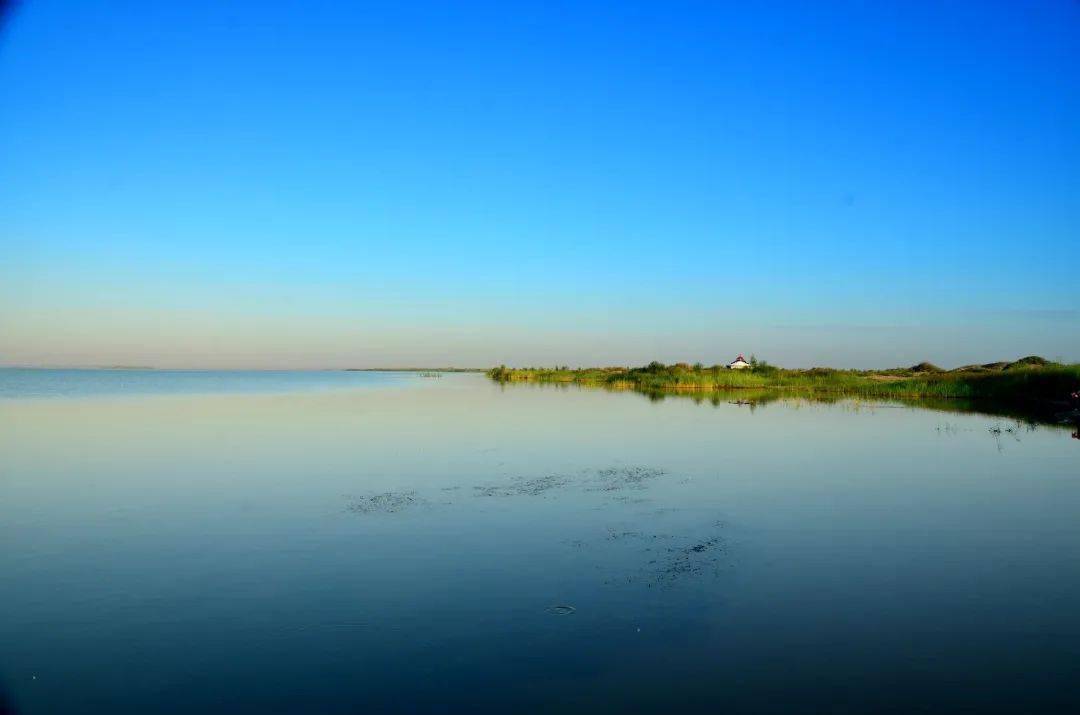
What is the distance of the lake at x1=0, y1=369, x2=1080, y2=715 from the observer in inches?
219

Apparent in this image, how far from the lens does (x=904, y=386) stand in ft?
152

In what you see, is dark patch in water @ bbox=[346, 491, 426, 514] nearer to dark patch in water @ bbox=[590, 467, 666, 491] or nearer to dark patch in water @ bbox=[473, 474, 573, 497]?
dark patch in water @ bbox=[473, 474, 573, 497]

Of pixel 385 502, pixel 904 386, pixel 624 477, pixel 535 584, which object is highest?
pixel 904 386

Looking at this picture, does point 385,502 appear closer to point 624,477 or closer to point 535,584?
point 535,584

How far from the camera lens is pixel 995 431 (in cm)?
2339

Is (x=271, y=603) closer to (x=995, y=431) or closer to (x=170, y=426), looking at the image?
(x=170, y=426)

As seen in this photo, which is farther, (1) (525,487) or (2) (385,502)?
(1) (525,487)

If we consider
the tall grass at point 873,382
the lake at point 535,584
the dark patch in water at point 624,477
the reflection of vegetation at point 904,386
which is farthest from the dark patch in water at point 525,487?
the tall grass at point 873,382

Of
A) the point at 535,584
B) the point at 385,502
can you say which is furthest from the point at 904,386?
the point at 535,584

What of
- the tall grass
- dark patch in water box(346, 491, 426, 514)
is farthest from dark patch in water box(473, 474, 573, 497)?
the tall grass

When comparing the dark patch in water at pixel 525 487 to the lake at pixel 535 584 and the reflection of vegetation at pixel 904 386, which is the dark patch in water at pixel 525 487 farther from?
the reflection of vegetation at pixel 904 386

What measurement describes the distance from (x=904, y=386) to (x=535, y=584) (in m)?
45.1

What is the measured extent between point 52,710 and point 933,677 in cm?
678

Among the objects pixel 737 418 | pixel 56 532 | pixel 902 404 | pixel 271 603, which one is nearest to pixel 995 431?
pixel 737 418
